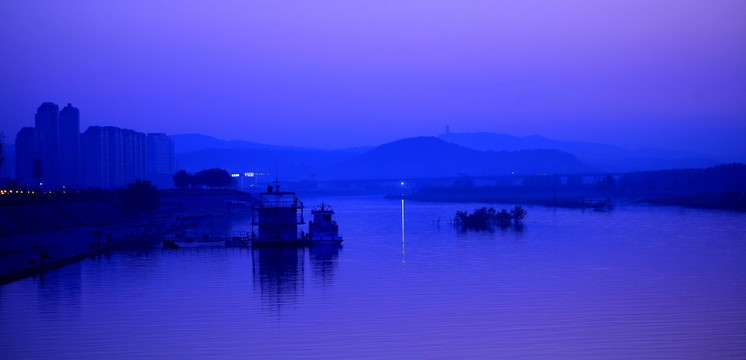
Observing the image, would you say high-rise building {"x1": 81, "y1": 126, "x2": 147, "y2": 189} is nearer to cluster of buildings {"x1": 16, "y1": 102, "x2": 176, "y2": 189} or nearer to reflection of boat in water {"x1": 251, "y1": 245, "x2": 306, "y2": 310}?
cluster of buildings {"x1": 16, "y1": 102, "x2": 176, "y2": 189}

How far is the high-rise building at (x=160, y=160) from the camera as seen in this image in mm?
133863

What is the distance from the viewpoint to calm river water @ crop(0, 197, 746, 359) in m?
14.2

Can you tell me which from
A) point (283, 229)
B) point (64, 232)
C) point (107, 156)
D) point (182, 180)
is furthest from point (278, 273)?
point (107, 156)

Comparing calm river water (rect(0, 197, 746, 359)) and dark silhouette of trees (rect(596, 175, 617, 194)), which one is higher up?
dark silhouette of trees (rect(596, 175, 617, 194))

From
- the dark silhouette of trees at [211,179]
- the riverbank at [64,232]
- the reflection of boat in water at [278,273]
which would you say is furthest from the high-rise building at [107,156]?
the reflection of boat in water at [278,273]

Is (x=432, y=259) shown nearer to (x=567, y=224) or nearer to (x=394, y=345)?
(x=394, y=345)

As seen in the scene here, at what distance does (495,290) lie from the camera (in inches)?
792

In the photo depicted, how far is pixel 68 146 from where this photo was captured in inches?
4065

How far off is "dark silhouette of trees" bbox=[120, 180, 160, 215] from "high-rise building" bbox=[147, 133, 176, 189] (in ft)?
254

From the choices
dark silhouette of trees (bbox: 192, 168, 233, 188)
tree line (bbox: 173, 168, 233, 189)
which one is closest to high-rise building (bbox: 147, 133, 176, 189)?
dark silhouette of trees (bbox: 192, 168, 233, 188)

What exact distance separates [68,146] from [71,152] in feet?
4.34

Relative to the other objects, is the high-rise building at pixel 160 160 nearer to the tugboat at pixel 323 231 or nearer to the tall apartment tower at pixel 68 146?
the tall apartment tower at pixel 68 146

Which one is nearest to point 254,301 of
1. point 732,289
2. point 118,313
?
point 118,313

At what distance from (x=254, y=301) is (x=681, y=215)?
41.3 m
